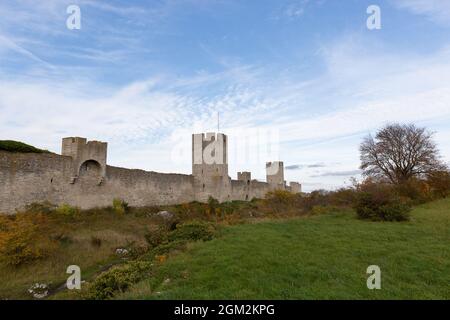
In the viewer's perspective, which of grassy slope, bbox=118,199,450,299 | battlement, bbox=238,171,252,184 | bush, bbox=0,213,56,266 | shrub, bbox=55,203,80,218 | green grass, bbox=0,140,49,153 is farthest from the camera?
battlement, bbox=238,171,252,184

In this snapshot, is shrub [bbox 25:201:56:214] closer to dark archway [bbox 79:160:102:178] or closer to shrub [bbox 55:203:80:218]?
shrub [bbox 55:203:80:218]


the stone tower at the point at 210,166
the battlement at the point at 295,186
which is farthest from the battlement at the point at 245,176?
the battlement at the point at 295,186

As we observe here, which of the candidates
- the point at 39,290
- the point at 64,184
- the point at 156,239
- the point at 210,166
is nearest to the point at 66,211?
the point at 64,184

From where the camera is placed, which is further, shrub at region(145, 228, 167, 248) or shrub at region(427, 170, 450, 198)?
shrub at region(427, 170, 450, 198)

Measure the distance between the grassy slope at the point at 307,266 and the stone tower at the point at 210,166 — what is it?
2056 centimetres

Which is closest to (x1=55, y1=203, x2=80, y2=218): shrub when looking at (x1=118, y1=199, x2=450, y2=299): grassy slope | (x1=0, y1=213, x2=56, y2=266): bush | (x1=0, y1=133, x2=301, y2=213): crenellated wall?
(x1=0, y1=133, x2=301, y2=213): crenellated wall

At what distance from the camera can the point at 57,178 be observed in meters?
18.5

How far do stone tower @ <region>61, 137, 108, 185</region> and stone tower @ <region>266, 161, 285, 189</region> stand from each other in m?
29.7

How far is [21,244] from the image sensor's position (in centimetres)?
1115

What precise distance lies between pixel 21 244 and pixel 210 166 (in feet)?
74.6

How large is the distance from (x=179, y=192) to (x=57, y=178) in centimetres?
1247

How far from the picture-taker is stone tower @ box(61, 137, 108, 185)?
19.8 meters

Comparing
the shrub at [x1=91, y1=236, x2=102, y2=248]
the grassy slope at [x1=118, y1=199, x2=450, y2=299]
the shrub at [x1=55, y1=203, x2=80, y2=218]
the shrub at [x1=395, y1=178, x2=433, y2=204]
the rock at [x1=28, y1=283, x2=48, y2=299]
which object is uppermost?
the shrub at [x1=395, y1=178, x2=433, y2=204]

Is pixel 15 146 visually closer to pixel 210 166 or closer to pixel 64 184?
pixel 64 184
